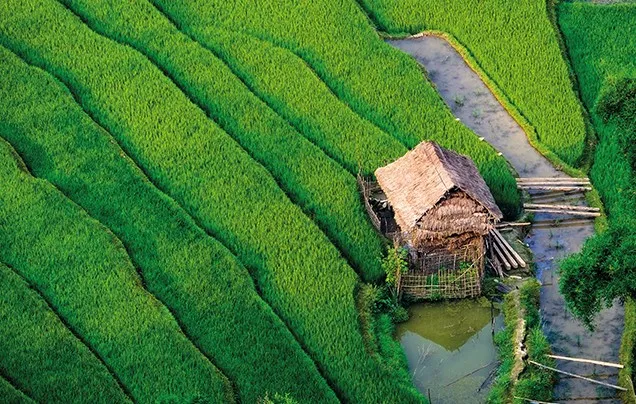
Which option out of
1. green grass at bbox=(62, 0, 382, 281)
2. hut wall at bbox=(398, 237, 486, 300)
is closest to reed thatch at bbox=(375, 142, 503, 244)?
hut wall at bbox=(398, 237, 486, 300)

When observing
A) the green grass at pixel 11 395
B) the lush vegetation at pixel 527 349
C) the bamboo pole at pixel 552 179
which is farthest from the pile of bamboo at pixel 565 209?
Result: the green grass at pixel 11 395

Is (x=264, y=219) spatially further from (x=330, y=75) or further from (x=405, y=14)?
(x=405, y=14)

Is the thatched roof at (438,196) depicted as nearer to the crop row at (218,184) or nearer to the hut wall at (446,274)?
the hut wall at (446,274)

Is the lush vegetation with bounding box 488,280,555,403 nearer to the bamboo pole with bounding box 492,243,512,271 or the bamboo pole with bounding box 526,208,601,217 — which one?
the bamboo pole with bounding box 492,243,512,271

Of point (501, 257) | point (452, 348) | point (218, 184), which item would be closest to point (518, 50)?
point (501, 257)

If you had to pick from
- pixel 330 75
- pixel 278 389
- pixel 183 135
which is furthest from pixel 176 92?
pixel 278 389

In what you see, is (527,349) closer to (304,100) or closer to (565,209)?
(565,209)
